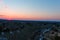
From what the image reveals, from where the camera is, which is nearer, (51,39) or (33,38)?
(51,39)

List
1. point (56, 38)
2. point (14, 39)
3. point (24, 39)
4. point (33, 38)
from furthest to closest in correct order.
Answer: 1. point (33, 38)
2. point (24, 39)
3. point (14, 39)
4. point (56, 38)

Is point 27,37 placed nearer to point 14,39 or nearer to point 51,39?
point 14,39

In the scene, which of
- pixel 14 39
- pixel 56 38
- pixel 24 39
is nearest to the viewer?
pixel 56 38

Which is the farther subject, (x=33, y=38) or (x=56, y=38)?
(x=33, y=38)

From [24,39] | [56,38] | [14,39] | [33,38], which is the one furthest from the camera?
[33,38]

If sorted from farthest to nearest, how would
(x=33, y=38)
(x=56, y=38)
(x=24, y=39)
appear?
(x=33, y=38) → (x=24, y=39) → (x=56, y=38)

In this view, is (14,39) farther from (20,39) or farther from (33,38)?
(33,38)

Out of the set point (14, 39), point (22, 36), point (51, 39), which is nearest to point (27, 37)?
point (22, 36)

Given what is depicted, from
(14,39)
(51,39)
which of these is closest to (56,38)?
(51,39)
